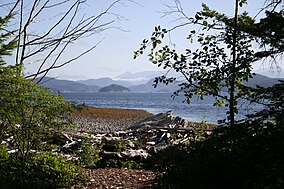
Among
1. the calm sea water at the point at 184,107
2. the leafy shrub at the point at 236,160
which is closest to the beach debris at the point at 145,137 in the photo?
the calm sea water at the point at 184,107

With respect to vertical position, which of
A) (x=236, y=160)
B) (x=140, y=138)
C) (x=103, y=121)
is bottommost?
(x=103, y=121)

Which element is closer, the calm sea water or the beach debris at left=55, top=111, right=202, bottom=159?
the beach debris at left=55, top=111, right=202, bottom=159

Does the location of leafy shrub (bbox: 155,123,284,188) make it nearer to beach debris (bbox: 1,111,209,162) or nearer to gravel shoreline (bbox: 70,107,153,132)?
beach debris (bbox: 1,111,209,162)

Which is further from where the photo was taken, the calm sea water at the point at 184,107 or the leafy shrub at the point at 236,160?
the calm sea water at the point at 184,107

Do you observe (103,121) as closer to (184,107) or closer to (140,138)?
(140,138)

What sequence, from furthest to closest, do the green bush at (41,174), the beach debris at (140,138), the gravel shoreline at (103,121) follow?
the gravel shoreline at (103,121) → the beach debris at (140,138) → the green bush at (41,174)

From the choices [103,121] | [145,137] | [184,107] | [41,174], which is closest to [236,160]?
[41,174]

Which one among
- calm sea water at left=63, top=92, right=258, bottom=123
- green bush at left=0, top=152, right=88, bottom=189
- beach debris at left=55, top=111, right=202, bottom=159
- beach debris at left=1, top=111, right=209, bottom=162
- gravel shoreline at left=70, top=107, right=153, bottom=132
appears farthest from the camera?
calm sea water at left=63, top=92, right=258, bottom=123

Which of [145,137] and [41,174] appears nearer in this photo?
[41,174]

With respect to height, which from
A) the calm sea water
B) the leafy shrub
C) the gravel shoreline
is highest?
the leafy shrub

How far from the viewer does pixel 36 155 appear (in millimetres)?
7793

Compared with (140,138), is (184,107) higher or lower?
lower

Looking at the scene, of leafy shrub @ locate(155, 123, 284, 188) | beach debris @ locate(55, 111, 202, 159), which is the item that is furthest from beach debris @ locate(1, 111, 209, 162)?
leafy shrub @ locate(155, 123, 284, 188)

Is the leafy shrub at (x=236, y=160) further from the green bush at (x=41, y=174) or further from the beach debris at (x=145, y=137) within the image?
the beach debris at (x=145, y=137)
